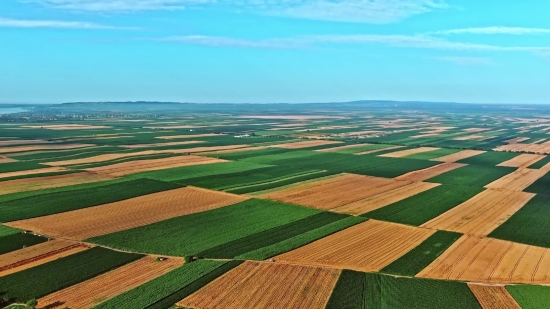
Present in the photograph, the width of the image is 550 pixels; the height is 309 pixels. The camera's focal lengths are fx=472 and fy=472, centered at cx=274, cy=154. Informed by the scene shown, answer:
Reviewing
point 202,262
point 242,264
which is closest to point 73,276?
point 202,262

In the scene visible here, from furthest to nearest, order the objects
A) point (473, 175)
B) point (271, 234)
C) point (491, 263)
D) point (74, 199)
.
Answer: point (473, 175), point (74, 199), point (271, 234), point (491, 263)

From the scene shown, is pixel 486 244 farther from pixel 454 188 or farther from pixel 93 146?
pixel 93 146

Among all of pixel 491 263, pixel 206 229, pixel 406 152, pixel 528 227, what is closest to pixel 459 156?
pixel 406 152

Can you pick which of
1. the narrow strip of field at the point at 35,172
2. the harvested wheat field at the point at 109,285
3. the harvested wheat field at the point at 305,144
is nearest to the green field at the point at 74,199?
the narrow strip of field at the point at 35,172

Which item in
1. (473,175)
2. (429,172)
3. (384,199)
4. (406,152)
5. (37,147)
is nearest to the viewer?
(384,199)

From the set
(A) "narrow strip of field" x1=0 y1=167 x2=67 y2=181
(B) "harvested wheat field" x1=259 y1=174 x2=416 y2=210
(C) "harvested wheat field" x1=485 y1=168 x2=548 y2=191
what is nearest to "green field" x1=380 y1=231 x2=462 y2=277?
(B) "harvested wheat field" x1=259 y1=174 x2=416 y2=210

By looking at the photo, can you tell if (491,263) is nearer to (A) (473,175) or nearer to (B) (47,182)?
(A) (473,175)

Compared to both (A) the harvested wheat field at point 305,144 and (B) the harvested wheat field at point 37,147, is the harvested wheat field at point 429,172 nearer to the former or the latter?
(A) the harvested wheat field at point 305,144

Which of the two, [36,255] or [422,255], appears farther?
[422,255]

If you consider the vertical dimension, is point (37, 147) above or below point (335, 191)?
above
